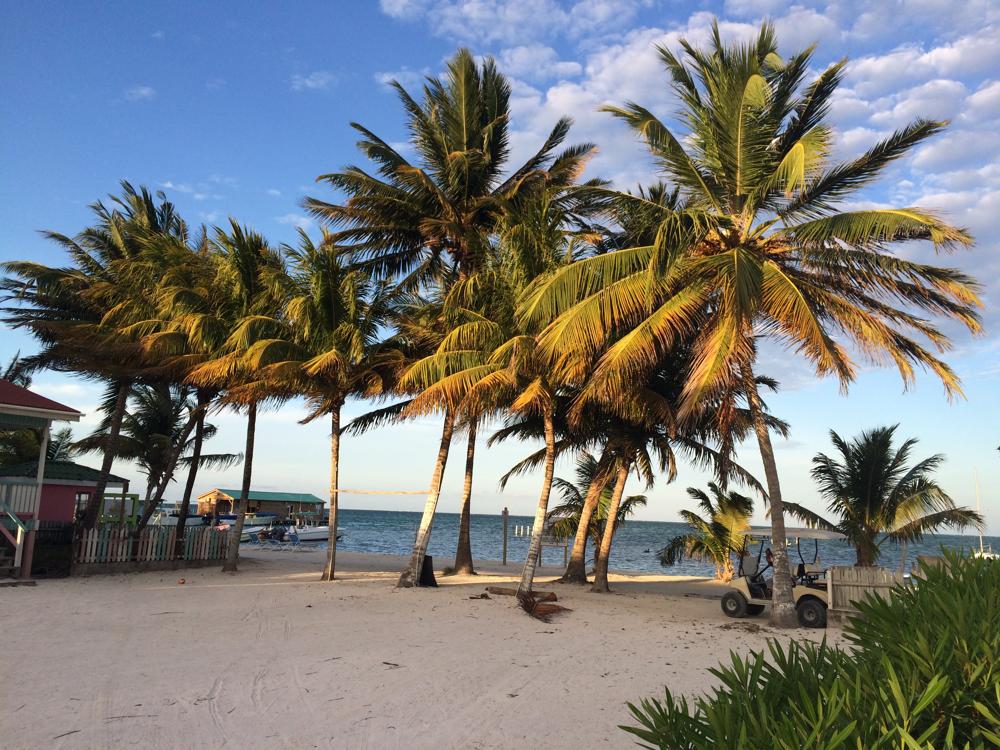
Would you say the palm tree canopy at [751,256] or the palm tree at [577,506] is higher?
the palm tree canopy at [751,256]

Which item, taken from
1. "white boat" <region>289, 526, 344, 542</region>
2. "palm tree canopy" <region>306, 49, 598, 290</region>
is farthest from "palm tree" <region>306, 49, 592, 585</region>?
"white boat" <region>289, 526, 344, 542</region>

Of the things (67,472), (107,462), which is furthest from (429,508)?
(67,472)

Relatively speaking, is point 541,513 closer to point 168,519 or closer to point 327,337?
point 327,337

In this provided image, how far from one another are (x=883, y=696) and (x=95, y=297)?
72.2 ft

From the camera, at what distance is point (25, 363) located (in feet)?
77.5

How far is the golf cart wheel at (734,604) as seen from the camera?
14.1 m

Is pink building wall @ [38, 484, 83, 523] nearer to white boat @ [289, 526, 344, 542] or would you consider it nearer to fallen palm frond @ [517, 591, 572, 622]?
white boat @ [289, 526, 344, 542]

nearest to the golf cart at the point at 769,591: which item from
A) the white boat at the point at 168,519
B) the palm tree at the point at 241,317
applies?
the palm tree at the point at 241,317

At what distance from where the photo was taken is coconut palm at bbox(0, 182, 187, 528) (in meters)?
19.7

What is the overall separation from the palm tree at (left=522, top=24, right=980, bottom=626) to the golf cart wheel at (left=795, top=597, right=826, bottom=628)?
587 mm

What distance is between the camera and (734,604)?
1430 cm

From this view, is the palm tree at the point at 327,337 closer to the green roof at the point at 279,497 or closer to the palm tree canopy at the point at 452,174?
the palm tree canopy at the point at 452,174

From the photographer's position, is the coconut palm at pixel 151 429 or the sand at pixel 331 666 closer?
the sand at pixel 331 666

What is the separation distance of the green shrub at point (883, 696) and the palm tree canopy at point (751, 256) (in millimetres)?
8871
